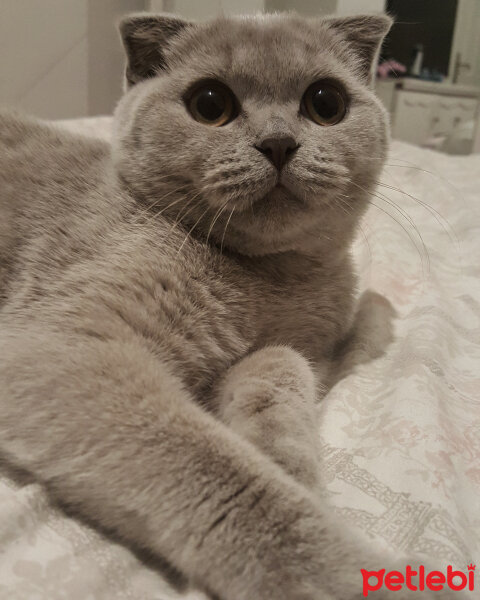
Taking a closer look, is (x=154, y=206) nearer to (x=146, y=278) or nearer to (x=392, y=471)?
(x=146, y=278)

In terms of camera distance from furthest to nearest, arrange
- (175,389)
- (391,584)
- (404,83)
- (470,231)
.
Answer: (404,83)
(470,231)
(175,389)
(391,584)

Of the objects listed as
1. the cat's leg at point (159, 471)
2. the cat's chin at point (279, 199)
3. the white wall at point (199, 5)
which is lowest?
the cat's leg at point (159, 471)

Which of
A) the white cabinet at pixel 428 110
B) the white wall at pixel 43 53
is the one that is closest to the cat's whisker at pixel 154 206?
the white wall at pixel 43 53

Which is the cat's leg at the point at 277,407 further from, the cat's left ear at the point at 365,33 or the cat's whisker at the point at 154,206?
the cat's left ear at the point at 365,33

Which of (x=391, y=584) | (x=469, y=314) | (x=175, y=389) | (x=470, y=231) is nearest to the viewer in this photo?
(x=391, y=584)

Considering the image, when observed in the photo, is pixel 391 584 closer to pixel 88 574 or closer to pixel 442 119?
pixel 88 574

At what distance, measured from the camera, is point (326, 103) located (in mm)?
885

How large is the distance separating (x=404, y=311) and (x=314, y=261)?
0.36 metres

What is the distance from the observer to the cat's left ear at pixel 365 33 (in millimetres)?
1015

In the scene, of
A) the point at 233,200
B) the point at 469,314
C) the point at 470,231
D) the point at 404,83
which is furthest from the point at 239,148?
the point at 404,83

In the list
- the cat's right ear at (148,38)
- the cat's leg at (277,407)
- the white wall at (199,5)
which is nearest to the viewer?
the cat's leg at (277,407)

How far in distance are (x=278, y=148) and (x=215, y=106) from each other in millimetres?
164

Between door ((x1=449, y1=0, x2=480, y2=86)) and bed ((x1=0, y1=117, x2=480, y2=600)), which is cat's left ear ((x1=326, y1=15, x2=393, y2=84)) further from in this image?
door ((x1=449, y1=0, x2=480, y2=86))

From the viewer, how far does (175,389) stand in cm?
69
